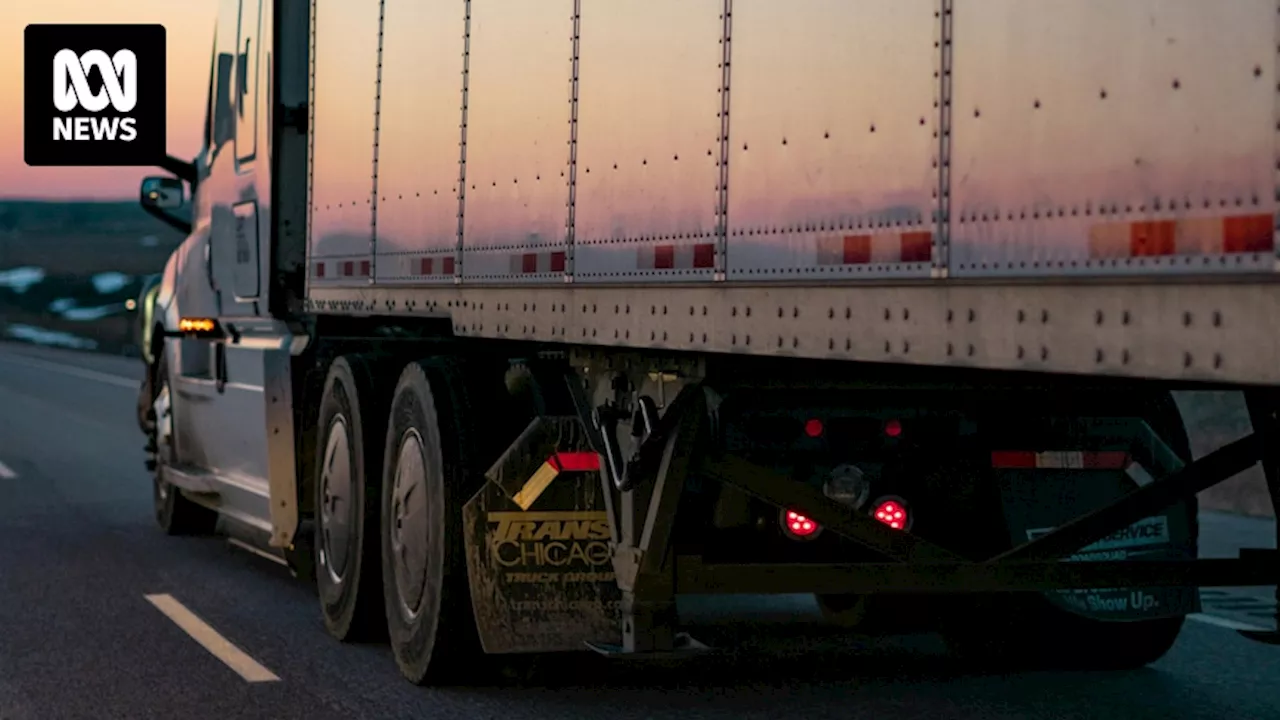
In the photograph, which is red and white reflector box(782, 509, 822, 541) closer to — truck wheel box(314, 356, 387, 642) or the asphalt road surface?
the asphalt road surface

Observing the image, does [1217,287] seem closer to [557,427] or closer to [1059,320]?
[1059,320]

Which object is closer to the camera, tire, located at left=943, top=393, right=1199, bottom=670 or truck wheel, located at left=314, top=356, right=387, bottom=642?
tire, located at left=943, top=393, right=1199, bottom=670

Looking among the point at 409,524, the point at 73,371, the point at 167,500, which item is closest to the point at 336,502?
the point at 409,524

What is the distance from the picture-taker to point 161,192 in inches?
555

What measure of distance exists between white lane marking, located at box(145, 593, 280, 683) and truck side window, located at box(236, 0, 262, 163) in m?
2.10

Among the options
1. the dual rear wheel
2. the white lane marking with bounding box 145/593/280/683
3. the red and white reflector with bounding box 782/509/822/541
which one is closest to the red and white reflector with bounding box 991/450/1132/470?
the red and white reflector with bounding box 782/509/822/541

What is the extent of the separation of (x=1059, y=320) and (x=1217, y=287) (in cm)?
51

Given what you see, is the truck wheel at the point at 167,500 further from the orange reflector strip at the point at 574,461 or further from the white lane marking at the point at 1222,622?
the orange reflector strip at the point at 574,461

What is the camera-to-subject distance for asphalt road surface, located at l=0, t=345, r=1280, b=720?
28.2 feet

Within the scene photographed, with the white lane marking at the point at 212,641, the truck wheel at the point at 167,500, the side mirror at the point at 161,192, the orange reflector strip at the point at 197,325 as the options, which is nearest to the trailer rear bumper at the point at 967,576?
the white lane marking at the point at 212,641

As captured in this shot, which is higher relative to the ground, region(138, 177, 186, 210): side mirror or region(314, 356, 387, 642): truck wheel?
region(138, 177, 186, 210): side mirror

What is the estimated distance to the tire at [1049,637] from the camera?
9.52 meters

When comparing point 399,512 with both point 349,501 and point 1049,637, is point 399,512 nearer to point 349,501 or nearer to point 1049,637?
point 349,501

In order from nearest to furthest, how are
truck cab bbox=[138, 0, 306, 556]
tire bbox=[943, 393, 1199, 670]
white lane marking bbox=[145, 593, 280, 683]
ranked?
white lane marking bbox=[145, 593, 280, 683]
tire bbox=[943, 393, 1199, 670]
truck cab bbox=[138, 0, 306, 556]
